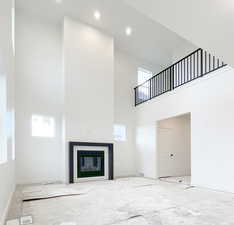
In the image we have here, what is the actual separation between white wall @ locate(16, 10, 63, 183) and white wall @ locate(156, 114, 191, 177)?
13.1 ft

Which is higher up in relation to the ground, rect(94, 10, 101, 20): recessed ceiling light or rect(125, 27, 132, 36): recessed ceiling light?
rect(94, 10, 101, 20): recessed ceiling light

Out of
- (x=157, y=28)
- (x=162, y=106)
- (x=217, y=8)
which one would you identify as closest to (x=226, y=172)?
(x=162, y=106)

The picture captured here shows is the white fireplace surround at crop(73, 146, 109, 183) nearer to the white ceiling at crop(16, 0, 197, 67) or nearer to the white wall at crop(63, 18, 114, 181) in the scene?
the white wall at crop(63, 18, 114, 181)

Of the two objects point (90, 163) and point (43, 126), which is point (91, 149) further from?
point (43, 126)

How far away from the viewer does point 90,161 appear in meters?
7.06

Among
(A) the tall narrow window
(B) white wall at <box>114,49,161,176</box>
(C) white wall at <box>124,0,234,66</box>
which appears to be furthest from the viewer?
(B) white wall at <box>114,49,161,176</box>

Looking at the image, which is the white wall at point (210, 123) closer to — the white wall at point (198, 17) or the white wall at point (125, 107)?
the white wall at point (125, 107)

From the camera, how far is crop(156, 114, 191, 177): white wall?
779cm

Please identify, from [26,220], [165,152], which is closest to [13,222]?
[26,220]

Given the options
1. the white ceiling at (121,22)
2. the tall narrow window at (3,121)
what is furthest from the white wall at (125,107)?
the tall narrow window at (3,121)

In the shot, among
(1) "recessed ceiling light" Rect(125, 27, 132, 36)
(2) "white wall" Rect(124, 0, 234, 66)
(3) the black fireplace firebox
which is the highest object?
(1) "recessed ceiling light" Rect(125, 27, 132, 36)

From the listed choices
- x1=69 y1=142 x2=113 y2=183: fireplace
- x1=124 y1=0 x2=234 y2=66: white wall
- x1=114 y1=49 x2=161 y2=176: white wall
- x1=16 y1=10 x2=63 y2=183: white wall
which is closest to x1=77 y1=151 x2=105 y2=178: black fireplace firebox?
x1=69 y1=142 x2=113 y2=183: fireplace

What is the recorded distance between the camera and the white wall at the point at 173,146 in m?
7.79

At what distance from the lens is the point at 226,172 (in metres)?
4.74
